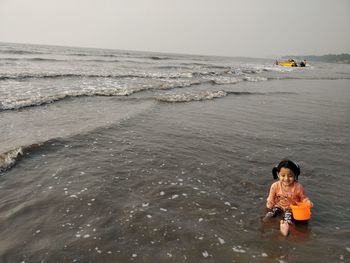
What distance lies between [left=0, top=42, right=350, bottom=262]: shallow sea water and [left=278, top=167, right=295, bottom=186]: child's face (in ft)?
2.11

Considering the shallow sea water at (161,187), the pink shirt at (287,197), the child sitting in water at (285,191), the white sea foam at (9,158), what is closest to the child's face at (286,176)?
the child sitting in water at (285,191)

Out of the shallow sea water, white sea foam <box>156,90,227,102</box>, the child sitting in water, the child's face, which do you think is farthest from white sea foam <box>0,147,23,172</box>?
white sea foam <box>156,90,227,102</box>

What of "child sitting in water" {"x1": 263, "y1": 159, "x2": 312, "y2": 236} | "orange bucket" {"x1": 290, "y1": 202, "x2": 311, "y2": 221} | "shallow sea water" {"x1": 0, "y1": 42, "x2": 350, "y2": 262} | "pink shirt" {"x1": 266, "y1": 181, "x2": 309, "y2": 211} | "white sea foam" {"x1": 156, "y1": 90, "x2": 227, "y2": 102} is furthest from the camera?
"white sea foam" {"x1": 156, "y1": 90, "x2": 227, "y2": 102}

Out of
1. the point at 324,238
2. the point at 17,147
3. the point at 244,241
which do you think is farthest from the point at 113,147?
the point at 324,238

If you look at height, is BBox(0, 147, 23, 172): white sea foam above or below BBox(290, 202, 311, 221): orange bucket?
below

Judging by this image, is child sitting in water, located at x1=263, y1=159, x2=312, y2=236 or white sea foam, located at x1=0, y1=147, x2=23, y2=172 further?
white sea foam, located at x1=0, y1=147, x2=23, y2=172

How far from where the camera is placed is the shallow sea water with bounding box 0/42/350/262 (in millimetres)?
4375

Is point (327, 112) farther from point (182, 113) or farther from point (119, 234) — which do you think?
point (119, 234)

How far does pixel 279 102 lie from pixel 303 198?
41.6 feet

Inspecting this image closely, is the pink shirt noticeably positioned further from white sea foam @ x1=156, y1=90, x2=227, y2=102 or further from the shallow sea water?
white sea foam @ x1=156, y1=90, x2=227, y2=102

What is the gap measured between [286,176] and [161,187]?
2.30 metres

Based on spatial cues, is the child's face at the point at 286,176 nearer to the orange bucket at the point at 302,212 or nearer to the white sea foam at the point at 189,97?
the orange bucket at the point at 302,212

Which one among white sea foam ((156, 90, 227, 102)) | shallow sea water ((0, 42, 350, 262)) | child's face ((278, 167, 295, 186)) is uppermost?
child's face ((278, 167, 295, 186))

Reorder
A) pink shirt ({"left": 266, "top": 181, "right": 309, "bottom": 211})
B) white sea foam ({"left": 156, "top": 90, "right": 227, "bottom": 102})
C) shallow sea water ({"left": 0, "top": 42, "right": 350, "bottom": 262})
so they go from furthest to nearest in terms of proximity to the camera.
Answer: white sea foam ({"left": 156, "top": 90, "right": 227, "bottom": 102}) < pink shirt ({"left": 266, "top": 181, "right": 309, "bottom": 211}) < shallow sea water ({"left": 0, "top": 42, "right": 350, "bottom": 262})
